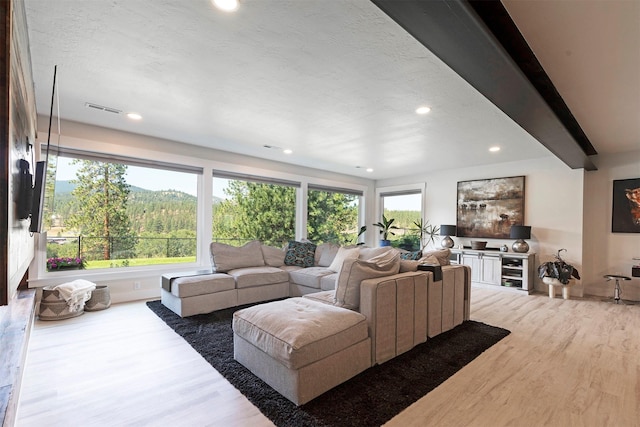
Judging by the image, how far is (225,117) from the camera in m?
3.55

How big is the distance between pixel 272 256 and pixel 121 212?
7.83ft

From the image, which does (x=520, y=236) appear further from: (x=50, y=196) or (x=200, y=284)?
(x=50, y=196)

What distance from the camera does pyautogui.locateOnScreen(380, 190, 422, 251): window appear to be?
7238mm

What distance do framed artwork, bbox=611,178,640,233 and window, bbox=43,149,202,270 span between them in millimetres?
7088

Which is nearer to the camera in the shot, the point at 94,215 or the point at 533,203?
the point at 94,215

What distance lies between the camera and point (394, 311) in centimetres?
255

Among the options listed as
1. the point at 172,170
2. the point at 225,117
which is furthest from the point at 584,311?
the point at 172,170

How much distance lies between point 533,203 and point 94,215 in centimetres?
737

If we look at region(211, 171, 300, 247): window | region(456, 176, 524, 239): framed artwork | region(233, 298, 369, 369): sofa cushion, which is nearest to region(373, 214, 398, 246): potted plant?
region(456, 176, 524, 239): framed artwork

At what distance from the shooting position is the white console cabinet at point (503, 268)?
5.17 metres

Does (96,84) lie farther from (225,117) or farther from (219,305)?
(219,305)

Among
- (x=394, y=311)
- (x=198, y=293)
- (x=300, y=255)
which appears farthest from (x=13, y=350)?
(x=300, y=255)

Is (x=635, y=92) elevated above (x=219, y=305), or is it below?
above

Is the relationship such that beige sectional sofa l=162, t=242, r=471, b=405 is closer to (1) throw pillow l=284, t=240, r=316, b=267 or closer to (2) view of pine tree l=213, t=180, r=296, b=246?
(1) throw pillow l=284, t=240, r=316, b=267
